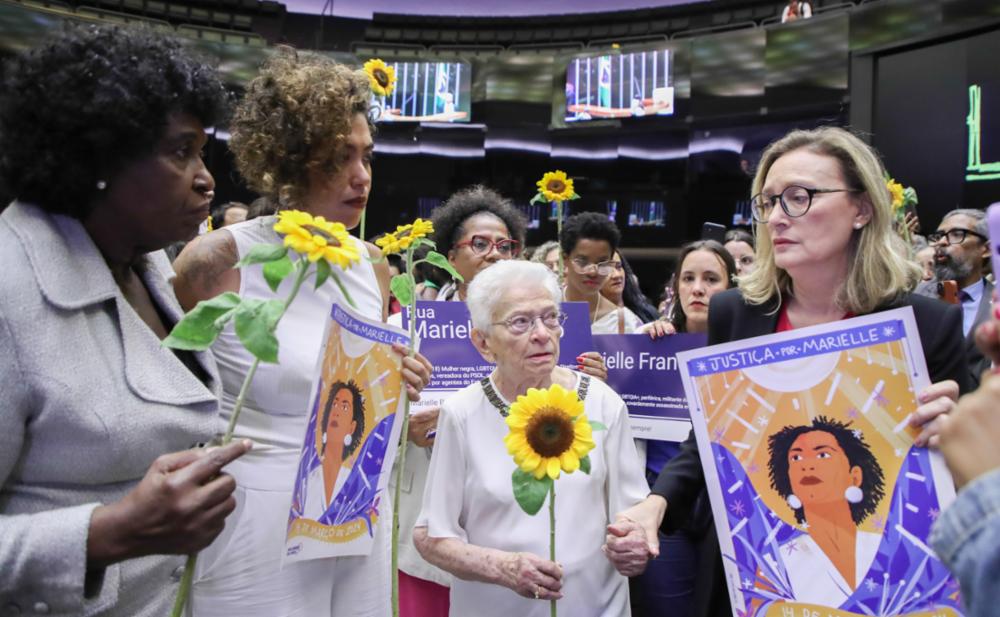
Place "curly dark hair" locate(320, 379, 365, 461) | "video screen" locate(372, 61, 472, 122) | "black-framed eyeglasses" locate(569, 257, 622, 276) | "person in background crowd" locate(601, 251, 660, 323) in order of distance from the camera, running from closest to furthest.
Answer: "curly dark hair" locate(320, 379, 365, 461) < "black-framed eyeglasses" locate(569, 257, 622, 276) < "person in background crowd" locate(601, 251, 660, 323) < "video screen" locate(372, 61, 472, 122)

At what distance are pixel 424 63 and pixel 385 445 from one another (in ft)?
42.0

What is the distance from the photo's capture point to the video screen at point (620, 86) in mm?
12359

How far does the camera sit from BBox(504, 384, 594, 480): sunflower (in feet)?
4.79

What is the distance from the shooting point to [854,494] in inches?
54.1

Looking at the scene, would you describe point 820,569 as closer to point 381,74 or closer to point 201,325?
point 201,325

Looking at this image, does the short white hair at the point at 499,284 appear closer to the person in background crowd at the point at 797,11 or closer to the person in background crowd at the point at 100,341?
the person in background crowd at the point at 100,341

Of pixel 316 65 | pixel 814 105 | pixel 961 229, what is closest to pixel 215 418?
pixel 316 65

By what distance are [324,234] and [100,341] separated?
0.36 meters

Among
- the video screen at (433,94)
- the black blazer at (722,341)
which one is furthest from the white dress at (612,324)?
the video screen at (433,94)

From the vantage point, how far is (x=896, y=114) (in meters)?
9.32

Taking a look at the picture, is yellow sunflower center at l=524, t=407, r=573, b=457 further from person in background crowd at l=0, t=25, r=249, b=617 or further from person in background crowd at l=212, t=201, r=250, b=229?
person in background crowd at l=212, t=201, r=250, b=229

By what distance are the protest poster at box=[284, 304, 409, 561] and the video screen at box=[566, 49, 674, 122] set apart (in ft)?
38.0

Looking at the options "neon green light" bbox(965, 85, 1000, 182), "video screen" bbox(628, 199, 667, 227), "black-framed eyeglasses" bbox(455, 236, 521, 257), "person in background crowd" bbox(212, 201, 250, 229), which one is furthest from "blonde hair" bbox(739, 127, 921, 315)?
"video screen" bbox(628, 199, 667, 227)

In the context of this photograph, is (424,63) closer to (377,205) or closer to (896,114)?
(377,205)
